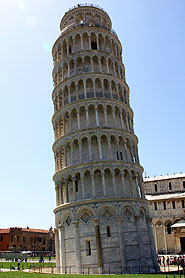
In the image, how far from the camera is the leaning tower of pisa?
2834 centimetres

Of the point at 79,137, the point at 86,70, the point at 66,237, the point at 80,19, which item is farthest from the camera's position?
the point at 80,19

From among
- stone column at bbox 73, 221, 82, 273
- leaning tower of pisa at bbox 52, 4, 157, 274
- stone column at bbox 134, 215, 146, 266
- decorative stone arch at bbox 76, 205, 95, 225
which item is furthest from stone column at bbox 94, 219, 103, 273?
stone column at bbox 134, 215, 146, 266

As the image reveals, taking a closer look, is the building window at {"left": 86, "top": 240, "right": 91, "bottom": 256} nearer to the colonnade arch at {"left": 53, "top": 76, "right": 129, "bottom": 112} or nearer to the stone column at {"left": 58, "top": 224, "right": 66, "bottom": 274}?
the stone column at {"left": 58, "top": 224, "right": 66, "bottom": 274}

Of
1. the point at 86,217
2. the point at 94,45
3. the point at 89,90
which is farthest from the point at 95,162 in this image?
the point at 94,45

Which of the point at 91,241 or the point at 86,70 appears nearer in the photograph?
the point at 91,241

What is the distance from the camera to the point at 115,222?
2886cm

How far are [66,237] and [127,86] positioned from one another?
21.4 m

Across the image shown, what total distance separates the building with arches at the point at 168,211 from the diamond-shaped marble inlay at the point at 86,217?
30.8 metres

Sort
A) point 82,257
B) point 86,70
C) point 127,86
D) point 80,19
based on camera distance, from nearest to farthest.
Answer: point 82,257 < point 86,70 < point 127,86 < point 80,19

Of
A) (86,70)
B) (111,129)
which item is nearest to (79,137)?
(111,129)

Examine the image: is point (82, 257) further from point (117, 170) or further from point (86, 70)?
point (86, 70)

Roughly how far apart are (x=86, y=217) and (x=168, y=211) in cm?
3718

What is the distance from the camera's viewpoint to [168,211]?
6156cm

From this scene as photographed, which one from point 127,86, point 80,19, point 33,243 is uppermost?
point 80,19
